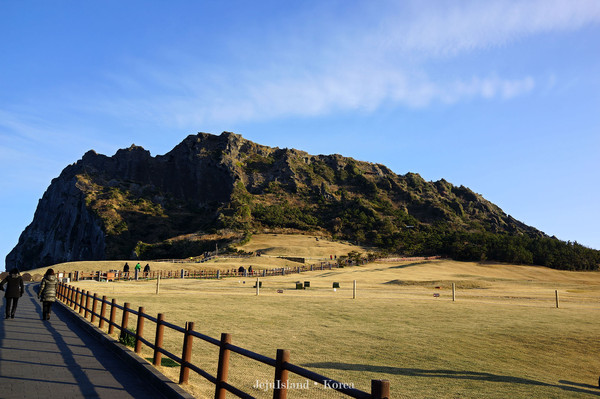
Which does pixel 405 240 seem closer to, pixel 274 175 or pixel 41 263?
pixel 274 175

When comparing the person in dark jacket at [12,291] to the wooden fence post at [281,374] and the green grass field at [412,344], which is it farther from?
the wooden fence post at [281,374]

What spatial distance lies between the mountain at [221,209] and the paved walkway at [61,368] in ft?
320

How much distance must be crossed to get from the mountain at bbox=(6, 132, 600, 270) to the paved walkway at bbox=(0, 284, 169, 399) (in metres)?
97.7

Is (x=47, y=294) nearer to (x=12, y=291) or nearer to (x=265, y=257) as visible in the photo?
(x=12, y=291)

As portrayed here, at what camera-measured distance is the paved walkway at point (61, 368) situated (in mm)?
6938

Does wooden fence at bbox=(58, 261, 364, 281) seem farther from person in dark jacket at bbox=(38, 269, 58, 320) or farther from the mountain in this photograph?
the mountain

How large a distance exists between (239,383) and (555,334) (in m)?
13.9

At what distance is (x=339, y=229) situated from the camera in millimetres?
147125

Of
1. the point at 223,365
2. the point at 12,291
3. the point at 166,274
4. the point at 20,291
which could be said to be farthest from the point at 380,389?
the point at 166,274

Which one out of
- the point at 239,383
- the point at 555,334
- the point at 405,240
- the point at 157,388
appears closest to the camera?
the point at 157,388

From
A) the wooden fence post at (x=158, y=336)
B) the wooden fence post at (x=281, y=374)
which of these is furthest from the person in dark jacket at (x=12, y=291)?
the wooden fence post at (x=281, y=374)

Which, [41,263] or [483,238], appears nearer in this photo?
[483,238]

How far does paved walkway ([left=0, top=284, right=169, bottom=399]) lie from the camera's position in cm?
694

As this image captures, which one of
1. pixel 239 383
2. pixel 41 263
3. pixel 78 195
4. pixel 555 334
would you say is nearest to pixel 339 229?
pixel 78 195
